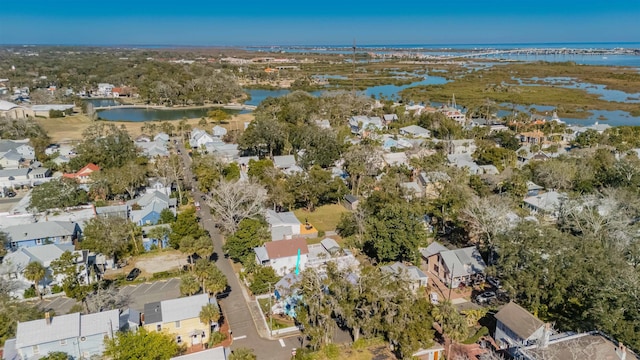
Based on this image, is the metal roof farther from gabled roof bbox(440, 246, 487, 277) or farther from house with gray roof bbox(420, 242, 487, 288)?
gabled roof bbox(440, 246, 487, 277)

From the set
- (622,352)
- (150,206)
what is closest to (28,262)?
(150,206)

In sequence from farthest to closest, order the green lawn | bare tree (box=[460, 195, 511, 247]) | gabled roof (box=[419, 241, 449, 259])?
the green lawn, gabled roof (box=[419, 241, 449, 259]), bare tree (box=[460, 195, 511, 247])

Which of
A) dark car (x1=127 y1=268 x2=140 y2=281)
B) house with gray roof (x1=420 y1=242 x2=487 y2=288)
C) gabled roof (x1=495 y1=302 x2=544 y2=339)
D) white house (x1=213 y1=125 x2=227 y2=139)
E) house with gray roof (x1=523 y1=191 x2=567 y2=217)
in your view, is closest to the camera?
gabled roof (x1=495 y1=302 x2=544 y2=339)

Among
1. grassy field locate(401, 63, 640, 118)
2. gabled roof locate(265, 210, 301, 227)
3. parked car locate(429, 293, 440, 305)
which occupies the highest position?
grassy field locate(401, 63, 640, 118)

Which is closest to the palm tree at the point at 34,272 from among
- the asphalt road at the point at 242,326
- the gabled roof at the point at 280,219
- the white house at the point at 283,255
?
the asphalt road at the point at 242,326

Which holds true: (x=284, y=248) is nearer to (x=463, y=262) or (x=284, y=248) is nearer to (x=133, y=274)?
(x=133, y=274)

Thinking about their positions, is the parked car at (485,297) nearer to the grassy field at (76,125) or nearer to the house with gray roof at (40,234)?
the house with gray roof at (40,234)

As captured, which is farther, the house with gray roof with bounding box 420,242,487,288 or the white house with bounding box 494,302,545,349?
the house with gray roof with bounding box 420,242,487,288

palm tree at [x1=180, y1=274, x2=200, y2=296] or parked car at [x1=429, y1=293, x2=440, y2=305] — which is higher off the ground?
palm tree at [x1=180, y1=274, x2=200, y2=296]

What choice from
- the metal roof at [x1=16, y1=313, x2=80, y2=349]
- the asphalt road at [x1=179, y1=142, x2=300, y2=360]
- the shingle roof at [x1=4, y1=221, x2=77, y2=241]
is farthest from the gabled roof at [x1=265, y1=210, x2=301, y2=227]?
the metal roof at [x1=16, y1=313, x2=80, y2=349]
